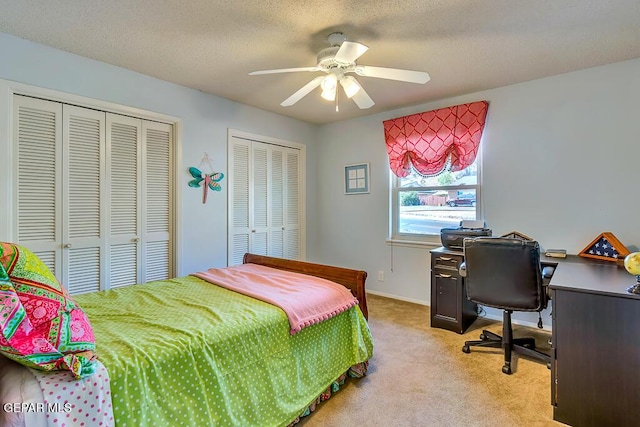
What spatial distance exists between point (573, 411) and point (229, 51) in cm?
321

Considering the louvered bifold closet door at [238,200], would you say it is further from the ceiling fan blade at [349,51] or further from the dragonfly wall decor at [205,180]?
the ceiling fan blade at [349,51]

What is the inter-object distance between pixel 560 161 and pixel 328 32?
2396 millimetres

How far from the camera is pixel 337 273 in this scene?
7.71 ft

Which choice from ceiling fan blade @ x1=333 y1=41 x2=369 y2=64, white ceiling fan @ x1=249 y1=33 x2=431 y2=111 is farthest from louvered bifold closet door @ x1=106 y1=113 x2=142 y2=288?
ceiling fan blade @ x1=333 y1=41 x2=369 y2=64

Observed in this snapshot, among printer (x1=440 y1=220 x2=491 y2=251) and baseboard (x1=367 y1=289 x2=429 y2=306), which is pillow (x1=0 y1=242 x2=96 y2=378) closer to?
printer (x1=440 y1=220 x2=491 y2=251)

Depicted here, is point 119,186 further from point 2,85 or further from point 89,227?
point 2,85

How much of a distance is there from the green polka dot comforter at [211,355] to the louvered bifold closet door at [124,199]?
2.64ft

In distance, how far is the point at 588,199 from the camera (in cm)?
276

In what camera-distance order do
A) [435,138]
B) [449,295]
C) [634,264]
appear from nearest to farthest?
[634,264]
[449,295]
[435,138]

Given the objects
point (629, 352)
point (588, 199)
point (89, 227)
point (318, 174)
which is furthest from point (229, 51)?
point (588, 199)

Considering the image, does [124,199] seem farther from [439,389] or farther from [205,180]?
[439,389]

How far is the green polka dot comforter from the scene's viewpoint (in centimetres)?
124

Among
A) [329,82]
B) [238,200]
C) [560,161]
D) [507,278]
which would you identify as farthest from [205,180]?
[560,161]

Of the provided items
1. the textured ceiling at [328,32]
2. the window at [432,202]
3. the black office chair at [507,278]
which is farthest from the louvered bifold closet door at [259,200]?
the black office chair at [507,278]
